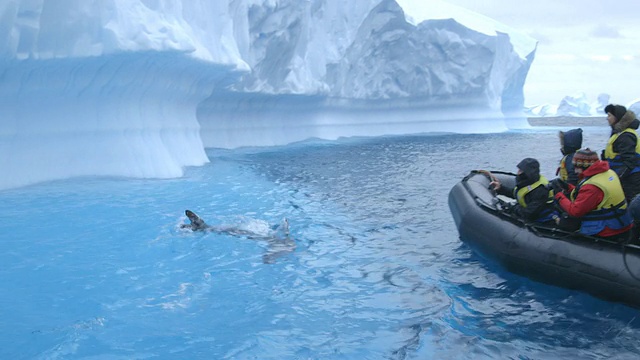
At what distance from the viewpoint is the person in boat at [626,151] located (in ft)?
15.8

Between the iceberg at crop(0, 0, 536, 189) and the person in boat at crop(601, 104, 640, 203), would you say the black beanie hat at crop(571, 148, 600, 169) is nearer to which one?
the person in boat at crop(601, 104, 640, 203)

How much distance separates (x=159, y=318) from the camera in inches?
158

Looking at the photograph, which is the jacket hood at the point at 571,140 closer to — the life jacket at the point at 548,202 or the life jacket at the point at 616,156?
the life jacket at the point at 616,156

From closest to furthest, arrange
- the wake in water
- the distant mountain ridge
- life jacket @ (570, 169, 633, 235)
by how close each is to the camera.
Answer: life jacket @ (570, 169, 633, 235)
the wake in water
the distant mountain ridge

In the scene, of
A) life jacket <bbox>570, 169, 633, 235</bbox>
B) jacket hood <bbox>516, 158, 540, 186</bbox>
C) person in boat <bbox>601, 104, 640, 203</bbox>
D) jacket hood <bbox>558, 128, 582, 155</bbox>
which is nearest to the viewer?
life jacket <bbox>570, 169, 633, 235</bbox>

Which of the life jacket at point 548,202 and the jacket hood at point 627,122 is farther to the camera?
the life jacket at point 548,202

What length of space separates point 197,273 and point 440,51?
2448 centimetres

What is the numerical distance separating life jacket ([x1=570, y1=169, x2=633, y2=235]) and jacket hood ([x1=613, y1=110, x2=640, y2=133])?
708 mm

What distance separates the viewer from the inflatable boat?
4207 mm

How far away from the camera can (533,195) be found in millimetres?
5133

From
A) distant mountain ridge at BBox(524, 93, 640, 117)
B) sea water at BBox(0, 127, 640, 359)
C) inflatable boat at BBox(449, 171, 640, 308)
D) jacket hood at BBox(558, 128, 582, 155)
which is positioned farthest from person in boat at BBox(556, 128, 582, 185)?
distant mountain ridge at BBox(524, 93, 640, 117)

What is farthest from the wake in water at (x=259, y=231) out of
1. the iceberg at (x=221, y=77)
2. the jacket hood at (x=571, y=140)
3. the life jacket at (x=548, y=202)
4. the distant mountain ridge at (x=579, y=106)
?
the distant mountain ridge at (x=579, y=106)

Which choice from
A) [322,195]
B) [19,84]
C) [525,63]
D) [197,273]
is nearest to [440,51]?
[525,63]

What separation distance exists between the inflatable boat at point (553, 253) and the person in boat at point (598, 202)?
5.1 inches
